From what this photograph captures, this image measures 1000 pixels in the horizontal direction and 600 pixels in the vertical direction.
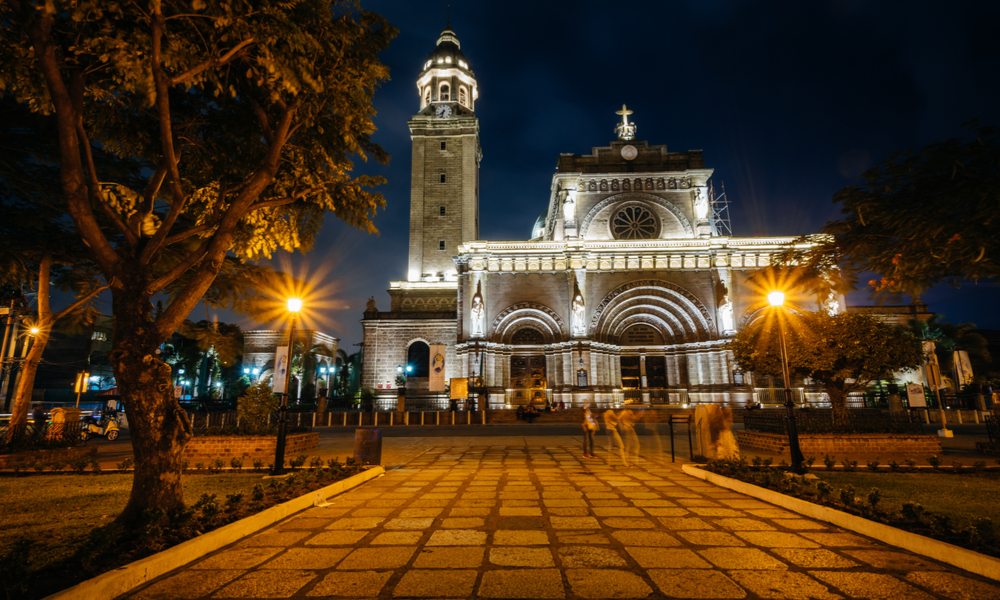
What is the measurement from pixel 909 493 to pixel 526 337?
2743cm

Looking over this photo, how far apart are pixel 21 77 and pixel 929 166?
1098cm

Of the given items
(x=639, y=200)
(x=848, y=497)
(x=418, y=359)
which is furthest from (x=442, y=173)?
(x=848, y=497)

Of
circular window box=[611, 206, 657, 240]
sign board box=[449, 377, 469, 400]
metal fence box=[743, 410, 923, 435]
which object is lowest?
metal fence box=[743, 410, 923, 435]

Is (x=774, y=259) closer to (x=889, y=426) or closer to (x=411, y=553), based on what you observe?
(x=889, y=426)

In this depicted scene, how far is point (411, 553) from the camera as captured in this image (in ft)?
12.9

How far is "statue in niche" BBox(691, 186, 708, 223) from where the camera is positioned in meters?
34.2

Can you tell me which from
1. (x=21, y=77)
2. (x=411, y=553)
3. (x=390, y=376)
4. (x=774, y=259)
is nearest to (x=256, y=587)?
(x=411, y=553)

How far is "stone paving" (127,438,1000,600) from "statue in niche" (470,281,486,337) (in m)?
25.3

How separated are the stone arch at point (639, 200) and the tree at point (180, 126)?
28306 mm

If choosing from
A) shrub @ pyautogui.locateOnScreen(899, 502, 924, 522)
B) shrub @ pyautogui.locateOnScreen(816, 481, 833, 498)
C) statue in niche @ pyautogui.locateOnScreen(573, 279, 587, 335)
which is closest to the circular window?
statue in niche @ pyautogui.locateOnScreen(573, 279, 587, 335)

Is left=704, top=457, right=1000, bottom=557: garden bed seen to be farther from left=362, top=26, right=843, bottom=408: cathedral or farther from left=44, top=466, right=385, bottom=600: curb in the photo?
left=362, top=26, right=843, bottom=408: cathedral

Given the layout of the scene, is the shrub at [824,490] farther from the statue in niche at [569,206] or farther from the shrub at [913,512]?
the statue in niche at [569,206]

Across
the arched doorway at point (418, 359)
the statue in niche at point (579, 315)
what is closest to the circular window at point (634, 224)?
the statue in niche at point (579, 315)

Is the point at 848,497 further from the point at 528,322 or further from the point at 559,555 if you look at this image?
the point at 528,322
